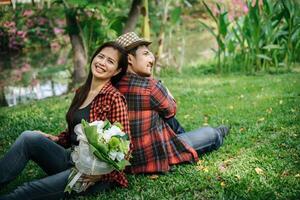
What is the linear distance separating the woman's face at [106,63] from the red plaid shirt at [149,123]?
144 millimetres

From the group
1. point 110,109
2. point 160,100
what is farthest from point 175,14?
point 110,109

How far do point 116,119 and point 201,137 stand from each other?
98 centimetres

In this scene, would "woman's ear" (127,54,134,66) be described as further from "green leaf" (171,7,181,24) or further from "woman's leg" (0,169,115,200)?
"green leaf" (171,7,181,24)

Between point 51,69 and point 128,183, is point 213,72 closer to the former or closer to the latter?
point 51,69

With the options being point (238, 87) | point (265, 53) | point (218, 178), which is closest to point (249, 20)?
point (265, 53)

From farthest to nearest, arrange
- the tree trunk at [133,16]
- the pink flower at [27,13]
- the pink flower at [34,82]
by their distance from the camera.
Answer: the pink flower at [27,13], the pink flower at [34,82], the tree trunk at [133,16]

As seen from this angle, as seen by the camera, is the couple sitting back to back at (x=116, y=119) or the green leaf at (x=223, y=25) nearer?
the couple sitting back to back at (x=116, y=119)

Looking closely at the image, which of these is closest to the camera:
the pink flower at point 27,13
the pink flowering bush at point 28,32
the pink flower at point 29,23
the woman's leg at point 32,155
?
the woman's leg at point 32,155

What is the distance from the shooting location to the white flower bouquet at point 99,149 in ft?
8.43

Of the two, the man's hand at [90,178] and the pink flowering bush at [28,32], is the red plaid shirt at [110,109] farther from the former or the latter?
the pink flowering bush at [28,32]

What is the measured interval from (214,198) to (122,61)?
112cm

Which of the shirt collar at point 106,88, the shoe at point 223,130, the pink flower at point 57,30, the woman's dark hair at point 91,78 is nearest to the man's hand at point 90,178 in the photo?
the woman's dark hair at point 91,78

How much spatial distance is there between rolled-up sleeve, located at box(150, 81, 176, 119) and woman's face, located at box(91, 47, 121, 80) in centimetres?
32

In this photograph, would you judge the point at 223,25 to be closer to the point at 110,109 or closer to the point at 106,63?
the point at 106,63
